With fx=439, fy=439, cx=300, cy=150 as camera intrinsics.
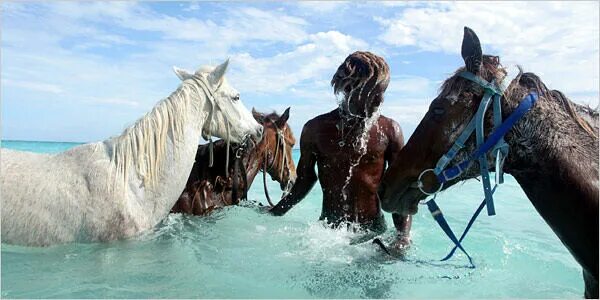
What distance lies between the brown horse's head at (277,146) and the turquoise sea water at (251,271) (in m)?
1.11

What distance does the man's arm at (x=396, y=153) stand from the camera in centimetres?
298

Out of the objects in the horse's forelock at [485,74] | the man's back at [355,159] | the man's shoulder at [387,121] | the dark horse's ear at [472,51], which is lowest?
the man's back at [355,159]

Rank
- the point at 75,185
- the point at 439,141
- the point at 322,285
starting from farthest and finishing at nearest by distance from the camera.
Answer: the point at 75,185 → the point at 322,285 → the point at 439,141

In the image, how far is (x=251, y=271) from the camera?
3043 mm

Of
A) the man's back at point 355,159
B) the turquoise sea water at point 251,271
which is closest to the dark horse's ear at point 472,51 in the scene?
the turquoise sea water at point 251,271

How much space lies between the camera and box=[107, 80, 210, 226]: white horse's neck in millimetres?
3090

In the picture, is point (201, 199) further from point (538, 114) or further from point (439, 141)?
point (538, 114)

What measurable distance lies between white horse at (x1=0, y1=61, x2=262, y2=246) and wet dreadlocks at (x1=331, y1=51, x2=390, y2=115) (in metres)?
1.05

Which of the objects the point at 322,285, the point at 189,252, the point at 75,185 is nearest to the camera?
the point at 322,285

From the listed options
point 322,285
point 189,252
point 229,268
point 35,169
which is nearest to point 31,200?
point 35,169

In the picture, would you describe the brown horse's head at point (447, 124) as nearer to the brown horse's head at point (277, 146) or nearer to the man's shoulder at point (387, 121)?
the man's shoulder at point (387, 121)

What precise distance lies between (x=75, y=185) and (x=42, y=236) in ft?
1.23

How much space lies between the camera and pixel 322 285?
2715mm

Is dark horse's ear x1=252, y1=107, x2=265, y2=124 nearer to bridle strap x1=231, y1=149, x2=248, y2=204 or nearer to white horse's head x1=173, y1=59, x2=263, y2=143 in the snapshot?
bridle strap x1=231, y1=149, x2=248, y2=204
